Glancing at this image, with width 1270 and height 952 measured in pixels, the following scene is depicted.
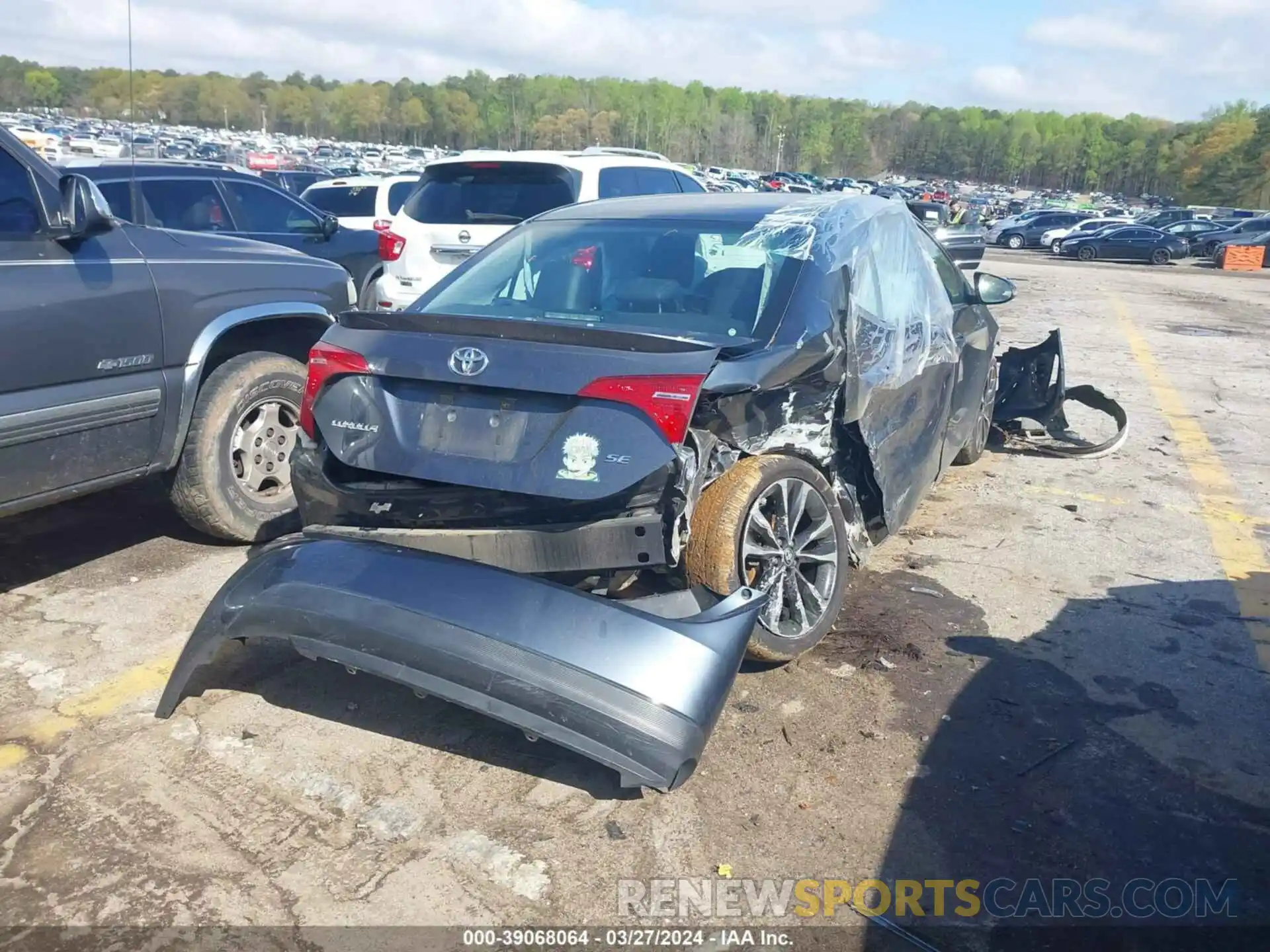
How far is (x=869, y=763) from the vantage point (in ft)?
10.8

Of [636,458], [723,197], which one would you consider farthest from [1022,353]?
[636,458]

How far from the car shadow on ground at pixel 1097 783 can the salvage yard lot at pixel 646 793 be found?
0.4 inches

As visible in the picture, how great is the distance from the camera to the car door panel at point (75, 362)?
380cm

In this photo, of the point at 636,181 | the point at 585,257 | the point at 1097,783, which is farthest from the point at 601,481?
the point at 636,181

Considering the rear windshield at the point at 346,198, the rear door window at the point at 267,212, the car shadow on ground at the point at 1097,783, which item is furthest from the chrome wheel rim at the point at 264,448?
the rear windshield at the point at 346,198

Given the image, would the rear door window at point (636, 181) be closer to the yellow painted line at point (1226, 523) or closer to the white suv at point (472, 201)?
the white suv at point (472, 201)

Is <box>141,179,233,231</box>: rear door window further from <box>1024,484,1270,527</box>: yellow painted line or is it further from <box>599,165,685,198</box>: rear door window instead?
<box>1024,484,1270,527</box>: yellow painted line

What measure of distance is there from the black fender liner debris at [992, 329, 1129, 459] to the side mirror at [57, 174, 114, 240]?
18.5 ft

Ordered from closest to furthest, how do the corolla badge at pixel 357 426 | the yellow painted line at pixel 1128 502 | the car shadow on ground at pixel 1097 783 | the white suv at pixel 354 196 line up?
the car shadow on ground at pixel 1097 783, the corolla badge at pixel 357 426, the yellow painted line at pixel 1128 502, the white suv at pixel 354 196

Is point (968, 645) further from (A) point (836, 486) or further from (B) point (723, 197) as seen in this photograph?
(B) point (723, 197)

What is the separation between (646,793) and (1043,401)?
5133mm

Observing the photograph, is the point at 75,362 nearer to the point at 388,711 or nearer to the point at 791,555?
the point at 388,711

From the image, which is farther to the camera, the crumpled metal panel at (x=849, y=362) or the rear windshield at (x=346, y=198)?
the rear windshield at (x=346, y=198)

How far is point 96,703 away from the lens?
3.55 meters
